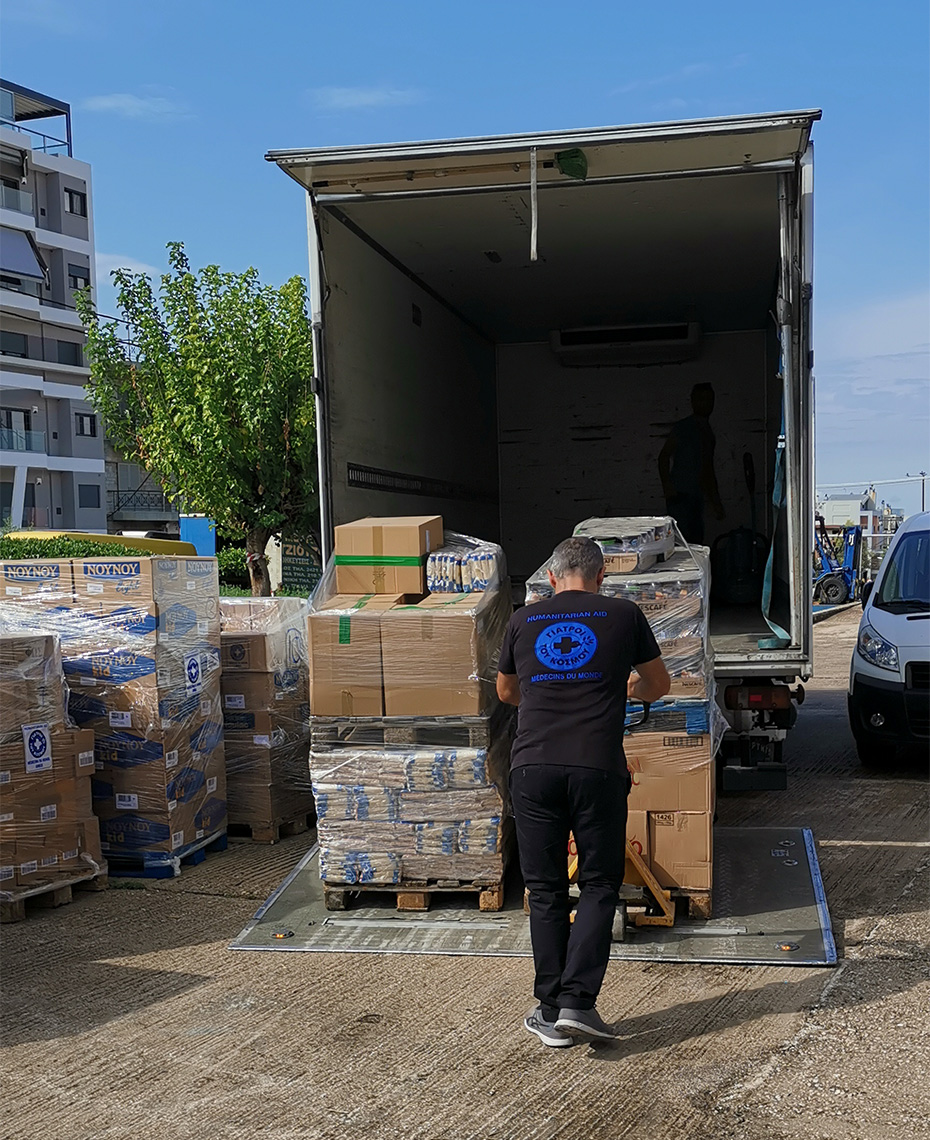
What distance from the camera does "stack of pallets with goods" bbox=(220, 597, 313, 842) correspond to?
6707 millimetres

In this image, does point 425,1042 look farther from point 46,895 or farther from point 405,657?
point 46,895

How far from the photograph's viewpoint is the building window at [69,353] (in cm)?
4750

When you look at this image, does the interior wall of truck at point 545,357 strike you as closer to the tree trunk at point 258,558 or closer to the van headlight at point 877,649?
the van headlight at point 877,649

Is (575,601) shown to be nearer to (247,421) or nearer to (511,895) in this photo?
(511,895)

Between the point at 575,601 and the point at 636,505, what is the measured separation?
7584 mm

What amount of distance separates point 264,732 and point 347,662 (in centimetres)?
161

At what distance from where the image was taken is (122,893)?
19.0ft

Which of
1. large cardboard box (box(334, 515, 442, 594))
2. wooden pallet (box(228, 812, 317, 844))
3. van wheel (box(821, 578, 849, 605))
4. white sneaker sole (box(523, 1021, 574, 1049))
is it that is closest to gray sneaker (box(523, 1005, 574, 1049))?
white sneaker sole (box(523, 1021, 574, 1049))

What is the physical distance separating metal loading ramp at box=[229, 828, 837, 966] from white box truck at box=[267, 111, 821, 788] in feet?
2.59

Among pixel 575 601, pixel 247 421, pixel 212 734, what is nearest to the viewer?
pixel 575 601

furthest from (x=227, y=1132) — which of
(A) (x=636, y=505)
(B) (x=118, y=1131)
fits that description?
(A) (x=636, y=505)

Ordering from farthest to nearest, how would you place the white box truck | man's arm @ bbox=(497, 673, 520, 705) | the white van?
the white van < the white box truck < man's arm @ bbox=(497, 673, 520, 705)

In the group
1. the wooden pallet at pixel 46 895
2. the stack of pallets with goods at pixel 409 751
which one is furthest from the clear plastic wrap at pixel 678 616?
the wooden pallet at pixel 46 895

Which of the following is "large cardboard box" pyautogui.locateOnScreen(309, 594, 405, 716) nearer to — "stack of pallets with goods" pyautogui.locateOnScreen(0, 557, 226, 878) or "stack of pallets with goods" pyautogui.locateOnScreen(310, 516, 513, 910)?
"stack of pallets with goods" pyautogui.locateOnScreen(310, 516, 513, 910)
